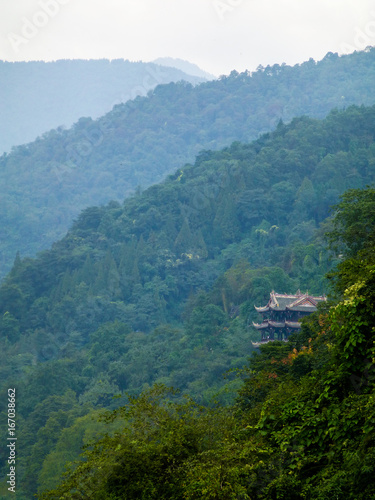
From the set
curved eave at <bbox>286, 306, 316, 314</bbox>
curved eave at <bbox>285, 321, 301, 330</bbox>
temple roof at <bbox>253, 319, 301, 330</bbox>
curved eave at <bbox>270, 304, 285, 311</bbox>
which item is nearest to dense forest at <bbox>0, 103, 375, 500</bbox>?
temple roof at <bbox>253, 319, 301, 330</bbox>

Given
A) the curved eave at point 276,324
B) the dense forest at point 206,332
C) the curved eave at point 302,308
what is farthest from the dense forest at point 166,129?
the curved eave at point 302,308

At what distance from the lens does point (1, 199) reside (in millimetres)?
119812

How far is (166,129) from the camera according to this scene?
140m

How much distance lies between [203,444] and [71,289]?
59.0 metres

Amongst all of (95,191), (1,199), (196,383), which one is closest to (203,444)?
(196,383)

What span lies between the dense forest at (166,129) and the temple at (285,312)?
3234 inches

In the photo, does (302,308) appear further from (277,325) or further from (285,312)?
(277,325)

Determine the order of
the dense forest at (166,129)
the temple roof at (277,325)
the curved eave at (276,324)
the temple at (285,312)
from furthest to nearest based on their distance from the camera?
the dense forest at (166,129), the curved eave at (276,324), the temple roof at (277,325), the temple at (285,312)

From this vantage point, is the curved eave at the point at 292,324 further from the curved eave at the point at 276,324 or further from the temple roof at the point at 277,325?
the curved eave at the point at 276,324

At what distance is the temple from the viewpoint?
3988 cm

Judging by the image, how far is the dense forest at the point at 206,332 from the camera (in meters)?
11.6

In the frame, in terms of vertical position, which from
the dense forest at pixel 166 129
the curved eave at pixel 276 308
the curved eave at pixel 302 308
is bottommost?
the curved eave at pixel 302 308

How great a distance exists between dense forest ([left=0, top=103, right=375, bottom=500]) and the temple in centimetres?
399

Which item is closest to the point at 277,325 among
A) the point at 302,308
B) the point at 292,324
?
the point at 292,324
